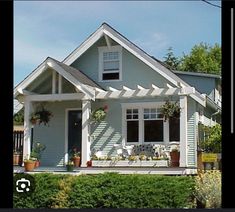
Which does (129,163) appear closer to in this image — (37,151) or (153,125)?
(153,125)

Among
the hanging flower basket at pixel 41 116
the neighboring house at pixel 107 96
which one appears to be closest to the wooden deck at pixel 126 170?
the neighboring house at pixel 107 96

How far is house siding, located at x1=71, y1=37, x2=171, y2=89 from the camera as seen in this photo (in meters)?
11.0

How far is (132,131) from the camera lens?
11.0m

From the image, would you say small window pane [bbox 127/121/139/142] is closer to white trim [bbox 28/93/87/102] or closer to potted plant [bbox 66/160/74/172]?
white trim [bbox 28/93/87/102]

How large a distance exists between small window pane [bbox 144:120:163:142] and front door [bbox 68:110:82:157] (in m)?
1.43

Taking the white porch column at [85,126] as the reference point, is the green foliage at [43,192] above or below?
below

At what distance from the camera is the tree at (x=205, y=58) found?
9.04 meters

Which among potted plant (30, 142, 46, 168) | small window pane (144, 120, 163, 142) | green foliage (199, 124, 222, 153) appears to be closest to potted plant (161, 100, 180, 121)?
small window pane (144, 120, 163, 142)

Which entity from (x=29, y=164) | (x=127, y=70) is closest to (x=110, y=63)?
(x=127, y=70)

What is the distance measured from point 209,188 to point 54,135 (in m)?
4.34

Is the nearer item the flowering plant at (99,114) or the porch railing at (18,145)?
the porch railing at (18,145)

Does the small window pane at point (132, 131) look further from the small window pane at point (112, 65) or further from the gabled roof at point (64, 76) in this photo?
the small window pane at point (112, 65)

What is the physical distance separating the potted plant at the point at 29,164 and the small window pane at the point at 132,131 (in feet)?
7.13
